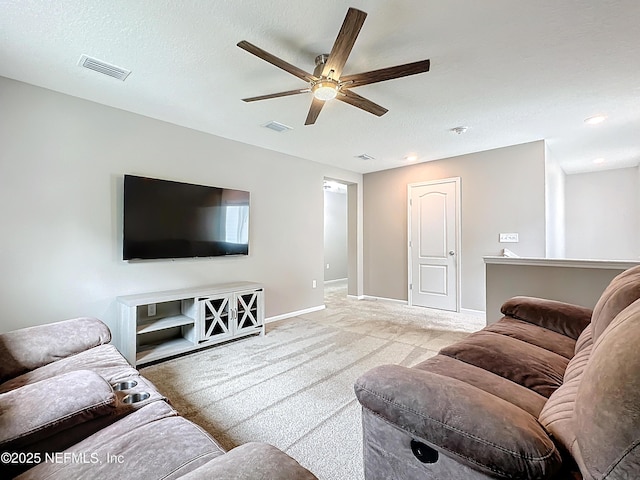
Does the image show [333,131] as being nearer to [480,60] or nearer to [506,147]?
[480,60]

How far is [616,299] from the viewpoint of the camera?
131cm

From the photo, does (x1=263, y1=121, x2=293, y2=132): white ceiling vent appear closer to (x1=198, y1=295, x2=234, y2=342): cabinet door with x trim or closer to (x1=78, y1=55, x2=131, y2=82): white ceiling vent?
(x1=78, y1=55, x2=131, y2=82): white ceiling vent

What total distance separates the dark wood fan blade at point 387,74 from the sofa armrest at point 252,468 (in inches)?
79.7

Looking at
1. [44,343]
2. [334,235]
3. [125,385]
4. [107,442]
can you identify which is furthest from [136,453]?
[334,235]

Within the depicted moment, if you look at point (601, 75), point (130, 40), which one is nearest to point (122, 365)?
point (130, 40)

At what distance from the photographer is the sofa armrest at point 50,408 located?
952 millimetres

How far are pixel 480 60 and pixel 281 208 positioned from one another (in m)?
2.95

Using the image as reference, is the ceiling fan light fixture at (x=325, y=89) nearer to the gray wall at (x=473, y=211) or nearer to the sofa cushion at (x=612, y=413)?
the sofa cushion at (x=612, y=413)

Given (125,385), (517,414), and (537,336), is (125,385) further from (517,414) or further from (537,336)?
(537,336)

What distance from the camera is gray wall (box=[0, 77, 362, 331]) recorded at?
2436 millimetres

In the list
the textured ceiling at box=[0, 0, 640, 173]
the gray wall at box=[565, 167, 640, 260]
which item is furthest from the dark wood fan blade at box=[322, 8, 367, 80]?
the gray wall at box=[565, 167, 640, 260]

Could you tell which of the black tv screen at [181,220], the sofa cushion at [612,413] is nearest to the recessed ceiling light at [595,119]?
the sofa cushion at [612,413]

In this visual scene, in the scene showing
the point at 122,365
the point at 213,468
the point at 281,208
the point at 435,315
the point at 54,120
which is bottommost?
the point at 435,315

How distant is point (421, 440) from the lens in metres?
0.98
